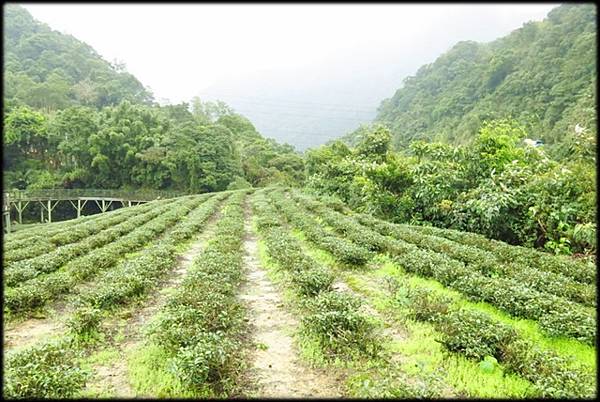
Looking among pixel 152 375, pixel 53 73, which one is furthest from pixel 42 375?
pixel 53 73

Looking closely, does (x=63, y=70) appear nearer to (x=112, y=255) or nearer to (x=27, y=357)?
(x=112, y=255)

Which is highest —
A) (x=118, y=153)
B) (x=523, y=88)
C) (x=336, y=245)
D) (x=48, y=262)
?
(x=523, y=88)

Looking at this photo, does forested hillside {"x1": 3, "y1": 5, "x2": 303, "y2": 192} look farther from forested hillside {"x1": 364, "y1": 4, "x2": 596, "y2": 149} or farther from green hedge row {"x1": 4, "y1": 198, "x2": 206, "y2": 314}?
green hedge row {"x1": 4, "y1": 198, "x2": 206, "y2": 314}

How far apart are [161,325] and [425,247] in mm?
7484

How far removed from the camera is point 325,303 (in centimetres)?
577

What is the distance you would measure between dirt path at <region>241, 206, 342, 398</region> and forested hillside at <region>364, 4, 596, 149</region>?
1231 inches

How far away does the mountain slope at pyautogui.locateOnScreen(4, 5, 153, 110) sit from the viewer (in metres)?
55.1

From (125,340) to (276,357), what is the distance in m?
2.23

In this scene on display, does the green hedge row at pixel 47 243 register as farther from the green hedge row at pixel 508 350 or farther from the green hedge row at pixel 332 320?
the green hedge row at pixel 508 350

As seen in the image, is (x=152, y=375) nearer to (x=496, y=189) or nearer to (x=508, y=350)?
(x=508, y=350)

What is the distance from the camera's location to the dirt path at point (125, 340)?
4.24 meters

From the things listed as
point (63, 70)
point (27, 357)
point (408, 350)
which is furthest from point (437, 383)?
point (63, 70)

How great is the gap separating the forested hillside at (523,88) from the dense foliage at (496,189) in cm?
1829

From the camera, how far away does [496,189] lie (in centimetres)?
1383
